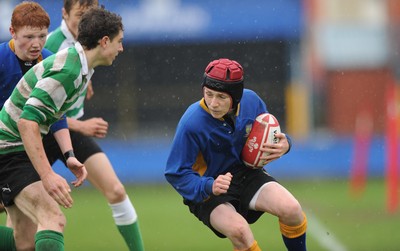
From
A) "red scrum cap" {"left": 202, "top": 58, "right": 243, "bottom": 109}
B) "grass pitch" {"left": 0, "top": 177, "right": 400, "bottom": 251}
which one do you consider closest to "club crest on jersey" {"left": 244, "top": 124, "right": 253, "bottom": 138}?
"red scrum cap" {"left": 202, "top": 58, "right": 243, "bottom": 109}

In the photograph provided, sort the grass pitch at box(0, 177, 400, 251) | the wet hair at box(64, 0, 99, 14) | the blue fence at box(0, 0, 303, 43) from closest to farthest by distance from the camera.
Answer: the wet hair at box(64, 0, 99, 14) < the grass pitch at box(0, 177, 400, 251) < the blue fence at box(0, 0, 303, 43)

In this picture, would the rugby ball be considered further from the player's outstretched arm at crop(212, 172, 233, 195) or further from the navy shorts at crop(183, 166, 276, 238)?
the player's outstretched arm at crop(212, 172, 233, 195)

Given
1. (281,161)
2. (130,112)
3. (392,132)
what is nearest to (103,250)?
(392,132)

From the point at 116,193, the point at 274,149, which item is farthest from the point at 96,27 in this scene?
the point at 116,193

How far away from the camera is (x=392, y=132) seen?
1279cm

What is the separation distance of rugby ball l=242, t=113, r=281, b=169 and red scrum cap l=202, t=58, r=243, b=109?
304mm

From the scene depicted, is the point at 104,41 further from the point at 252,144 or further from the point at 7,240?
the point at 7,240

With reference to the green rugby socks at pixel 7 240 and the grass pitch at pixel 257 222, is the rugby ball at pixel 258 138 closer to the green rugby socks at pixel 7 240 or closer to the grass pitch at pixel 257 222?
the green rugby socks at pixel 7 240

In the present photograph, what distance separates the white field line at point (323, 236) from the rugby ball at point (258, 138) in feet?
10.1

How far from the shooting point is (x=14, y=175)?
6805mm

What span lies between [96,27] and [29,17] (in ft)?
1.69

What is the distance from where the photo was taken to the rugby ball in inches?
270

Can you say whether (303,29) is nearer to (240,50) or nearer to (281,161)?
(240,50)

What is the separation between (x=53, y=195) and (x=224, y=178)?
3.74 ft
